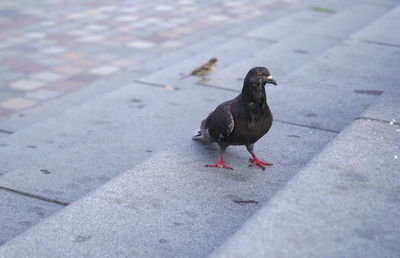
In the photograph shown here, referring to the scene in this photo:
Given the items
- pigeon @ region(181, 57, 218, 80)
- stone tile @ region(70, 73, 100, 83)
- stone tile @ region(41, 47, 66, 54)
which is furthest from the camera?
stone tile @ region(41, 47, 66, 54)

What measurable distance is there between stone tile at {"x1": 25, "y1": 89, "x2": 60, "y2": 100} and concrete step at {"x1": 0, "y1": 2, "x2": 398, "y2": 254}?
3.33 metres

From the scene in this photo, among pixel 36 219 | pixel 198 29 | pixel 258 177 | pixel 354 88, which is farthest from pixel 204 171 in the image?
pixel 198 29

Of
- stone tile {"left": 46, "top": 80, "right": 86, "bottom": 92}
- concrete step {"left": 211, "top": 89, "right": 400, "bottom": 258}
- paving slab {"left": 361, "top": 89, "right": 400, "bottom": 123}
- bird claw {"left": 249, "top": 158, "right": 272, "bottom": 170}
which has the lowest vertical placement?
stone tile {"left": 46, "top": 80, "right": 86, "bottom": 92}

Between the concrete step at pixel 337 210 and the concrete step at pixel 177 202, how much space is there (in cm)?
45

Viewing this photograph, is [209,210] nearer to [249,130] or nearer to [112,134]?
[249,130]

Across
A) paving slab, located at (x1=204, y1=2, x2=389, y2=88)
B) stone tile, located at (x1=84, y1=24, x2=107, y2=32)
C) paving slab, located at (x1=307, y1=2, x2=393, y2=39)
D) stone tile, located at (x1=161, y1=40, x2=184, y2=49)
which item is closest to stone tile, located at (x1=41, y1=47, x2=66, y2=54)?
stone tile, located at (x1=84, y1=24, x2=107, y2=32)

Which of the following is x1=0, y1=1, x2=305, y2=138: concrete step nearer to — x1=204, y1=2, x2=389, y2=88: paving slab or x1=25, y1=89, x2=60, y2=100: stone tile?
x1=25, y1=89, x2=60, y2=100: stone tile

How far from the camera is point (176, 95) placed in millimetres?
6441

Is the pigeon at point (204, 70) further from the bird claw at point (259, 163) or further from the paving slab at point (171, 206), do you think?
the bird claw at point (259, 163)

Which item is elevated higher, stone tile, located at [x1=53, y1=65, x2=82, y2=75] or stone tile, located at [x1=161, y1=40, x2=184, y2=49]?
stone tile, located at [x1=53, y1=65, x2=82, y2=75]

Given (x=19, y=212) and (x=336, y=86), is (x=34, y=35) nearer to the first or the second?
A: (x=336, y=86)

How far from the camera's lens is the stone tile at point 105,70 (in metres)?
8.38

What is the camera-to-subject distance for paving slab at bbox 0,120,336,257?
3.12 m

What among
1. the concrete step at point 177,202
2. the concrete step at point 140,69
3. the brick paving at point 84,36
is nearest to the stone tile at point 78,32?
the brick paving at point 84,36
